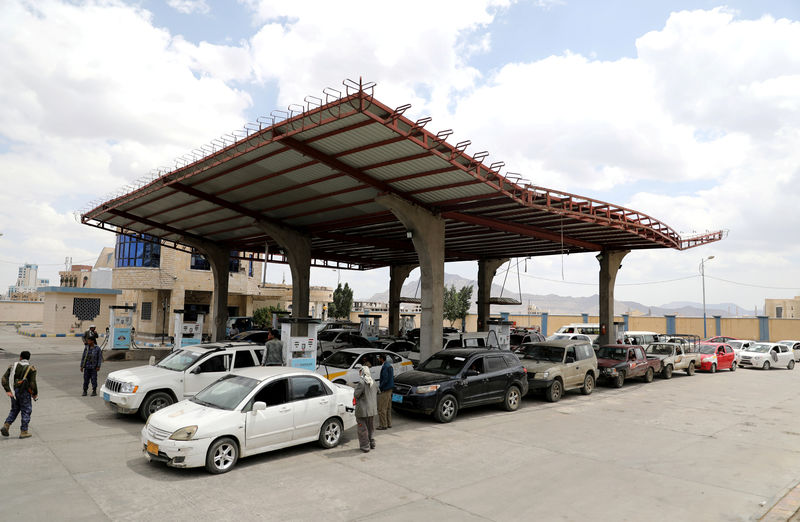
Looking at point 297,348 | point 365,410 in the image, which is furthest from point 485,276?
point 365,410

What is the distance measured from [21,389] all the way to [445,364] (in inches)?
355

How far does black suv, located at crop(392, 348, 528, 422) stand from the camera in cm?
1165

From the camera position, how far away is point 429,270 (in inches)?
792

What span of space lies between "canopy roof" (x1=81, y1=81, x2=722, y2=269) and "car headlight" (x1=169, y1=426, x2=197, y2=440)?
8072 mm

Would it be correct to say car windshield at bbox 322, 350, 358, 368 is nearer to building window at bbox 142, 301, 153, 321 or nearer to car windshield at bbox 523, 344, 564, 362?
car windshield at bbox 523, 344, 564, 362

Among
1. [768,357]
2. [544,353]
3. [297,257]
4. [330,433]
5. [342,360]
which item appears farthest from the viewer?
[297,257]

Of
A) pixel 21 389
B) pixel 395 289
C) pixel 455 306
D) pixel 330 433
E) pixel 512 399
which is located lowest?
pixel 512 399

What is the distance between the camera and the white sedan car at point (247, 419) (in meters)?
7.46

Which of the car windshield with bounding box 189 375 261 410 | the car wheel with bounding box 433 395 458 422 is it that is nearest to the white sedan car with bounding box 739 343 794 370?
the car wheel with bounding box 433 395 458 422

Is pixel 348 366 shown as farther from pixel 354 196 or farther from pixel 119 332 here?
pixel 119 332

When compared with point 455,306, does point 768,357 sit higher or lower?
lower

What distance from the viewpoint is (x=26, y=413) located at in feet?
30.4

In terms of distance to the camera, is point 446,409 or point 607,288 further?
point 607,288

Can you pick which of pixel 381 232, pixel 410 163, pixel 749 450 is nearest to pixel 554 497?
pixel 749 450
